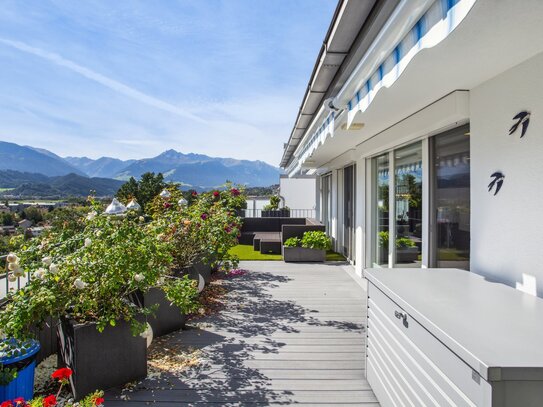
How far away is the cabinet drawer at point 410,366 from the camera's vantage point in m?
1.44

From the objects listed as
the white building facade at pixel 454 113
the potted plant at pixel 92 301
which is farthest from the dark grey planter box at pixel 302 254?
the potted plant at pixel 92 301

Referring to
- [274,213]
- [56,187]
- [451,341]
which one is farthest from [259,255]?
[56,187]

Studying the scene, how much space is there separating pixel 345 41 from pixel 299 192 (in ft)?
53.4

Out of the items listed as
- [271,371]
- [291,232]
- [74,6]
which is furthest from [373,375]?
[74,6]

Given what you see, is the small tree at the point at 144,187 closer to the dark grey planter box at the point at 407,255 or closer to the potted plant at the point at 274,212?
the potted plant at the point at 274,212

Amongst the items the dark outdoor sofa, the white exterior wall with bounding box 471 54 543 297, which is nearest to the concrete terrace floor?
the white exterior wall with bounding box 471 54 543 297

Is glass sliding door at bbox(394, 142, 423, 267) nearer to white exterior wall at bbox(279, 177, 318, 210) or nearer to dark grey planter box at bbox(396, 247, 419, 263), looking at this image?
dark grey planter box at bbox(396, 247, 419, 263)

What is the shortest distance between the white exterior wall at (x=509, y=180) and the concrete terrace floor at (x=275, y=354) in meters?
1.47

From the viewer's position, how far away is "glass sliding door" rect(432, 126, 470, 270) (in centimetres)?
322

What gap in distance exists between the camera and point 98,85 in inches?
658

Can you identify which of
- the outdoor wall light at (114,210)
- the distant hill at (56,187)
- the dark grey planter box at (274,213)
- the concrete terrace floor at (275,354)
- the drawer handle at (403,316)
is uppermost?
the distant hill at (56,187)

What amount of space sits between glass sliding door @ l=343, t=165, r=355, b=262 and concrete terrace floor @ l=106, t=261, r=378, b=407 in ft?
8.09

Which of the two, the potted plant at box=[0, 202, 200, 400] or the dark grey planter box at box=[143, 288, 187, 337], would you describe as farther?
the dark grey planter box at box=[143, 288, 187, 337]

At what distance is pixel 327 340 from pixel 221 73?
11.5 meters
